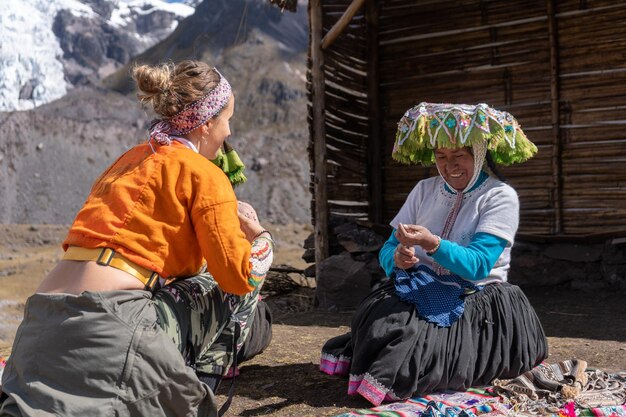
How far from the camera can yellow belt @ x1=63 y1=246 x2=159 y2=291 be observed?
2.60m

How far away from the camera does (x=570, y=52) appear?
662cm

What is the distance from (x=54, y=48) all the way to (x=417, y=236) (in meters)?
41.1

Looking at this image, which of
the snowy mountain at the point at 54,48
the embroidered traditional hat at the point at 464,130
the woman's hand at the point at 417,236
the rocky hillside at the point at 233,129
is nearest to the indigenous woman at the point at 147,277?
the woman's hand at the point at 417,236

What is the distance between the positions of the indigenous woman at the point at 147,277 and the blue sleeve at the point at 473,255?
822 mm

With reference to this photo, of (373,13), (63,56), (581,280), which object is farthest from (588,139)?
(63,56)

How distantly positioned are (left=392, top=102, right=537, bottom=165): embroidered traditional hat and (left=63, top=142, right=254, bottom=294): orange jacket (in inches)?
49.6

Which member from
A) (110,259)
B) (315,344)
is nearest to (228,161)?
(110,259)

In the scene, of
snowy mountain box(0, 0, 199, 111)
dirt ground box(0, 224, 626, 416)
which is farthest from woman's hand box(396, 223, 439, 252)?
snowy mountain box(0, 0, 199, 111)

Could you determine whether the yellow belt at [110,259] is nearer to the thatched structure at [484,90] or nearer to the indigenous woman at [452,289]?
the indigenous woman at [452,289]

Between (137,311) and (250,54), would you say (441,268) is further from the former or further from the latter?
(250,54)

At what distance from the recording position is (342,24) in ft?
22.5

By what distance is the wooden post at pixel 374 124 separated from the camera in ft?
24.8

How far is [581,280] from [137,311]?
16.5ft

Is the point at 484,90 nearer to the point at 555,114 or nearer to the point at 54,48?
the point at 555,114
